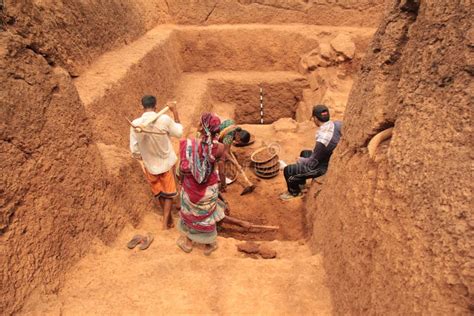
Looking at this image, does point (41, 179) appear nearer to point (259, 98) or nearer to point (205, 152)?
point (205, 152)

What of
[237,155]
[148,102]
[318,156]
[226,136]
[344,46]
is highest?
[344,46]

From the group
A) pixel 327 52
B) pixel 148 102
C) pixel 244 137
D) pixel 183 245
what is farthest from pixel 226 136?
pixel 327 52

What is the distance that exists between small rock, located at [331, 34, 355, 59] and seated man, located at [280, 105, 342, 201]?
4.31 m

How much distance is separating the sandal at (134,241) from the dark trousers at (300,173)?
218 cm

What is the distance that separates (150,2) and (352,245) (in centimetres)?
813

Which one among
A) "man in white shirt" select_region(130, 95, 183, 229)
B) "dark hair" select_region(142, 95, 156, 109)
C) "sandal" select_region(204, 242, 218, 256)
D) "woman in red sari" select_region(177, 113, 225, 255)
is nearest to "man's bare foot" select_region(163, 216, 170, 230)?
"man in white shirt" select_region(130, 95, 183, 229)

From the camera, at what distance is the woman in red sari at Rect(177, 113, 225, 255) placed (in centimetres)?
276

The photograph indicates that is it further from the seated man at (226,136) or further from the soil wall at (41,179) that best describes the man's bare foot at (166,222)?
the seated man at (226,136)

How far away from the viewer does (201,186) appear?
2893 mm

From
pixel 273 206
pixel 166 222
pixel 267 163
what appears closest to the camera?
pixel 166 222

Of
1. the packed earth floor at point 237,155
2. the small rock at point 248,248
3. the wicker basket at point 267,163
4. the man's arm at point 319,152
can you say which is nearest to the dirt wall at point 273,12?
the packed earth floor at point 237,155

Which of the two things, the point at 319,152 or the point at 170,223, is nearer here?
the point at 170,223

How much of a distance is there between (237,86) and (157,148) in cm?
541

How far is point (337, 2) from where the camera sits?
A: 8602mm
